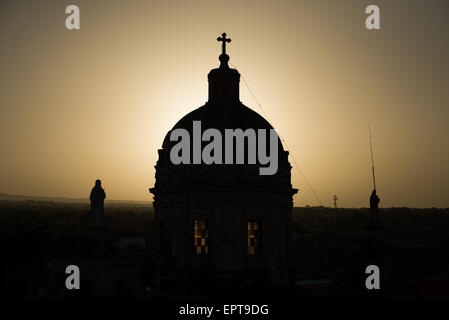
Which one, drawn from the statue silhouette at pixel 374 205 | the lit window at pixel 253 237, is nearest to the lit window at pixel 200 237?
the lit window at pixel 253 237

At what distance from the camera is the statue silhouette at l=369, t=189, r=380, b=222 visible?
29048mm

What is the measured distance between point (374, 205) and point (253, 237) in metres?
6.41

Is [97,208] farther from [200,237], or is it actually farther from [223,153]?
[223,153]

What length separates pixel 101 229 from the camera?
24.0 meters

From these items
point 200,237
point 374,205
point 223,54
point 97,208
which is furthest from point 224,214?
point 223,54

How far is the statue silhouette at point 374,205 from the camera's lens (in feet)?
95.3

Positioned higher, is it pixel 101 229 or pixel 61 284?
pixel 101 229

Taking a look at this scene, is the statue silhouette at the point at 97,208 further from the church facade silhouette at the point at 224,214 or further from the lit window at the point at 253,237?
the lit window at the point at 253,237

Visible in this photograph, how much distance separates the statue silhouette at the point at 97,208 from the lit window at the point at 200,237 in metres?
7.18
